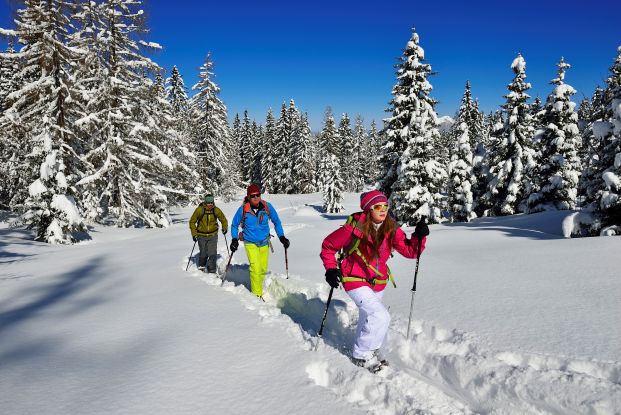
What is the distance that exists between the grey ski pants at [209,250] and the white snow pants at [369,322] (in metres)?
6.29

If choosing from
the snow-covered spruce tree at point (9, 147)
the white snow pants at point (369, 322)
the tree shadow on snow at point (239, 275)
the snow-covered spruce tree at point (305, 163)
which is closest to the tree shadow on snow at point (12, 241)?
the snow-covered spruce tree at point (9, 147)

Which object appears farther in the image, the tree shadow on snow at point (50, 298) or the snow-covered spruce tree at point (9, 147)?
the snow-covered spruce tree at point (9, 147)

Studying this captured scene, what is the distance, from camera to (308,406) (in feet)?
10.8

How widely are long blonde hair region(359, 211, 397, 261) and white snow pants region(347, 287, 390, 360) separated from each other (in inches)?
16.6

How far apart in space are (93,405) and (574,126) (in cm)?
2854

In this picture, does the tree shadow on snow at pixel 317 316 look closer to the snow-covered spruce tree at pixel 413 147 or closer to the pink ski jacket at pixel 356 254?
the pink ski jacket at pixel 356 254

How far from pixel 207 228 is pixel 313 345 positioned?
5644mm

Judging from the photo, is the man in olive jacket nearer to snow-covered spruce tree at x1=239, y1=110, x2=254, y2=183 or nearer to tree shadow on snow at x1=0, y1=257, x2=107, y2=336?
tree shadow on snow at x1=0, y1=257, x2=107, y2=336

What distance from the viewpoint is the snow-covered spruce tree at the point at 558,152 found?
923 inches

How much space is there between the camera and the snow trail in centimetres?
330

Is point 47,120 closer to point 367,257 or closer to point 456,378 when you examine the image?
point 367,257

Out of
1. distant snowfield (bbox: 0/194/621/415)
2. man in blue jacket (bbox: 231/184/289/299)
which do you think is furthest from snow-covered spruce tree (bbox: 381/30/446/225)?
man in blue jacket (bbox: 231/184/289/299)

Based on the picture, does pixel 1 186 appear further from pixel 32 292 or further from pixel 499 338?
pixel 499 338

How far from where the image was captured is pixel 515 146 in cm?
2709
